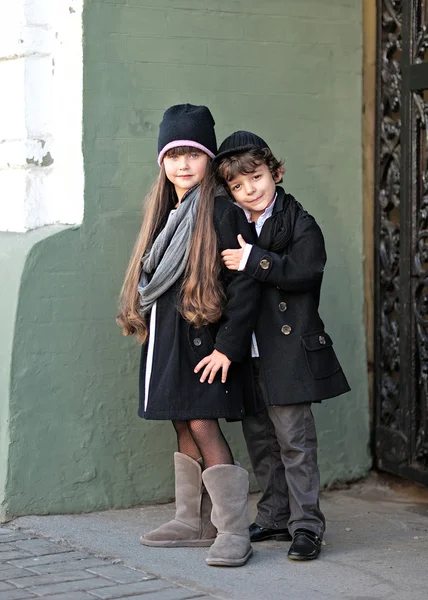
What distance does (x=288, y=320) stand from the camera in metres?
4.59

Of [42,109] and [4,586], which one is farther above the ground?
[42,109]

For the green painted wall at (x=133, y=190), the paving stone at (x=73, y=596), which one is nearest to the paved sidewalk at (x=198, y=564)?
the paving stone at (x=73, y=596)

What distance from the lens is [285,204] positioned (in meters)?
4.67

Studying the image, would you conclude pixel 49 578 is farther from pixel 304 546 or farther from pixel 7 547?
pixel 304 546

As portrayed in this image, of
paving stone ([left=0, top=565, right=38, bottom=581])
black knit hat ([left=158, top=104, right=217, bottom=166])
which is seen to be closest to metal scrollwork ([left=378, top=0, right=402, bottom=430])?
black knit hat ([left=158, top=104, right=217, bottom=166])

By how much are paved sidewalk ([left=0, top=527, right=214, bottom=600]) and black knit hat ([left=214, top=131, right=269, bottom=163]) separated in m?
1.69

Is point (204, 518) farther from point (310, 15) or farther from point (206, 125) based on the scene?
point (310, 15)

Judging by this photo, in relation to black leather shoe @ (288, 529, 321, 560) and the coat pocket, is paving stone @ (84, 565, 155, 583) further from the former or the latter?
the coat pocket

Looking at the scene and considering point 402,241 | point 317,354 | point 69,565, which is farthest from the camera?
point 402,241

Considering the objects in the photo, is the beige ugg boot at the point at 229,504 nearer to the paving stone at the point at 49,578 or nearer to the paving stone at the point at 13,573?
the paving stone at the point at 49,578

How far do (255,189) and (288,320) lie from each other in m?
0.55

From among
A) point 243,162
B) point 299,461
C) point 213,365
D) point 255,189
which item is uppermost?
point 243,162

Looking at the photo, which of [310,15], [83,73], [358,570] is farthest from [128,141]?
[358,570]

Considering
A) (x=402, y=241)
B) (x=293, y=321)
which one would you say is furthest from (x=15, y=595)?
(x=402, y=241)
